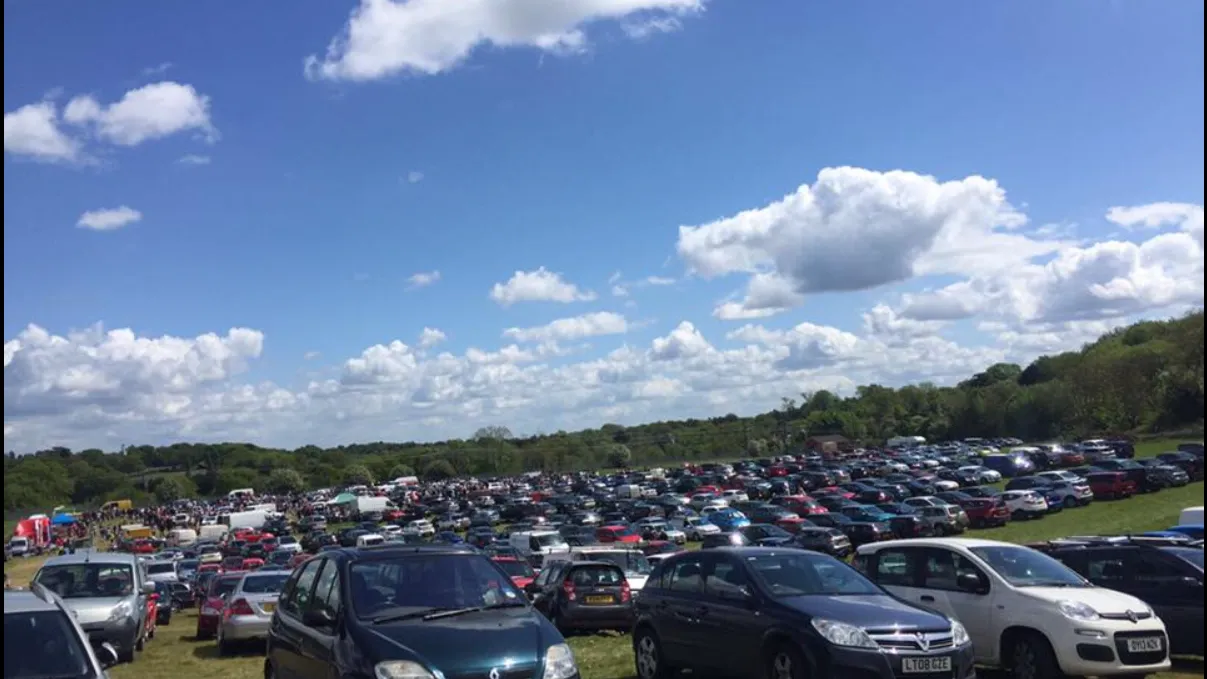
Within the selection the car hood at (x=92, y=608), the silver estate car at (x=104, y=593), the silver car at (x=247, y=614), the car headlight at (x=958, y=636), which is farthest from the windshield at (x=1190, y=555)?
the car hood at (x=92, y=608)

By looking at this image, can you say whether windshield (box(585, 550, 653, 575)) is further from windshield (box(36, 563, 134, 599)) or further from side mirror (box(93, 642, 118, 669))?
side mirror (box(93, 642, 118, 669))

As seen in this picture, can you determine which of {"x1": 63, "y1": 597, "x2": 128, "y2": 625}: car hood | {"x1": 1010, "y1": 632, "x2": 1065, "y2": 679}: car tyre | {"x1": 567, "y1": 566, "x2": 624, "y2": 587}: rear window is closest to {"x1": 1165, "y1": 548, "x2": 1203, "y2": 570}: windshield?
{"x1": 1010, "y1": 632, "x2": 1065, "y2": 679}: car tyre

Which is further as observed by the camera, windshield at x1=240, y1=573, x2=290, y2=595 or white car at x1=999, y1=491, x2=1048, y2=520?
white car at x1=999, y1=491, x2=1048, y2=520

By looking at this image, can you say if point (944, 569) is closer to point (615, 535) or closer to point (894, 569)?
point (894, 569)

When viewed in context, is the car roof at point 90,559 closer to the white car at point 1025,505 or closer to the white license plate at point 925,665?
the white license plate at point 925,665

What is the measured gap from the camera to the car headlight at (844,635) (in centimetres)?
856

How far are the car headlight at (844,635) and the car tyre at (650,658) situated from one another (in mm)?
2696

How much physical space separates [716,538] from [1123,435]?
7342cm

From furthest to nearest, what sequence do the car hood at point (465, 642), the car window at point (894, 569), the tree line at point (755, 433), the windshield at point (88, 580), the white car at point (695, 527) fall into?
the tree line at point (755, 433), the white car at point (695, 527), the windshield at point (88, 580), the car window at point (894, 569), the car hood at point (465, 642)

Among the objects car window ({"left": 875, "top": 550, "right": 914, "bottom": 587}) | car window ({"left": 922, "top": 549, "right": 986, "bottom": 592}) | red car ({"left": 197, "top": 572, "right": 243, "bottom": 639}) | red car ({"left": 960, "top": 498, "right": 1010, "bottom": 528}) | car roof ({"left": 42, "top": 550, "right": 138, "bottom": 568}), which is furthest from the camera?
red car ({"left": 960, "top": 498, "right": 1010, "bottom": 528})

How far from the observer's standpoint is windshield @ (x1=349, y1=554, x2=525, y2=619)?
7.57 metres

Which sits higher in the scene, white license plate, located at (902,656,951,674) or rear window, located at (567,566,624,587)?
white license plate, located at (902,656,951,674)

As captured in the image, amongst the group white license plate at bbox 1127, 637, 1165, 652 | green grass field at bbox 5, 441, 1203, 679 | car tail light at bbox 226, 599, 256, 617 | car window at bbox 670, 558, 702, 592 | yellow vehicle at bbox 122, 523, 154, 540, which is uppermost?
car window at bbox 670, 558, 702, 592

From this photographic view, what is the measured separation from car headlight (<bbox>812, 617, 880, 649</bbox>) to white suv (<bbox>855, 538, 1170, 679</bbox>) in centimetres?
219
